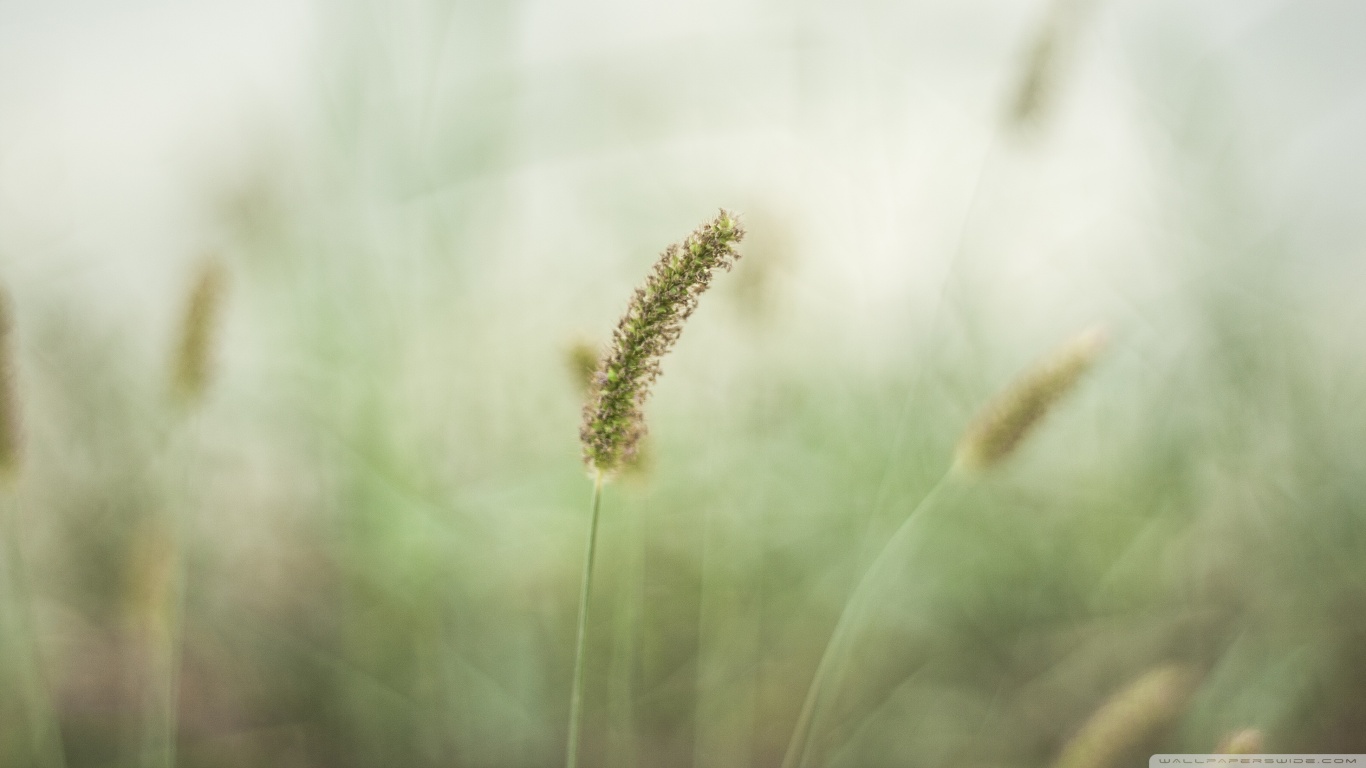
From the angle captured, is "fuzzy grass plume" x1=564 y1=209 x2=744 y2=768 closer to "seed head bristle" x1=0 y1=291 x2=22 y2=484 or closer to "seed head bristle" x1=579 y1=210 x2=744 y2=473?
"seed head bristle" x1=579 y1=210 x2=744 y2=473

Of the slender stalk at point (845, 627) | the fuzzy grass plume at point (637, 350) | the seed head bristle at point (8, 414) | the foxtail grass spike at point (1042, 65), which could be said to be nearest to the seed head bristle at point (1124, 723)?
the slender stalk at point (845, 627)

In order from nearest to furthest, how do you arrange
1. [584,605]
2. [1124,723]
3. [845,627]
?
[584,605]
[1124,723]
[845,627]

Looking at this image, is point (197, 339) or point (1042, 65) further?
point (1042, 65)

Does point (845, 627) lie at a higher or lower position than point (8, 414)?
lower

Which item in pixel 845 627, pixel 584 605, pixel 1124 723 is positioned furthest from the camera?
pixel 845 627

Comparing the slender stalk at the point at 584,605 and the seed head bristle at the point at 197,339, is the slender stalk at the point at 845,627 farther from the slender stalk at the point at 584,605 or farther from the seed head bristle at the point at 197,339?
the seed head bristle at the point at 197,339

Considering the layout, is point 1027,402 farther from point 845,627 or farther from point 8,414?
point 8,414

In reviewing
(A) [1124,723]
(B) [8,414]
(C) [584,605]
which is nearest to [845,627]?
(A) [1124,723]
